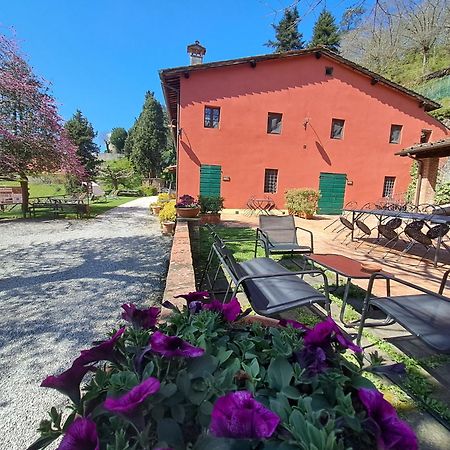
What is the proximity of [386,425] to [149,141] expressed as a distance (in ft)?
125

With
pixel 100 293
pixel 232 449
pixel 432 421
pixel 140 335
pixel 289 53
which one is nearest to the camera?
pixel 232 449

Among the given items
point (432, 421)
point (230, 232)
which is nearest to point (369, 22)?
point (432, 421)

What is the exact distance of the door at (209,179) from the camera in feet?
44.1

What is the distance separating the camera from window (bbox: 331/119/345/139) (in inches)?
573

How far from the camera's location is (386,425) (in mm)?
718

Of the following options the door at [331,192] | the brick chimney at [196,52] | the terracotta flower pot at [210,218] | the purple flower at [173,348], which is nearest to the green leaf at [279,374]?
the purple flower at [173,348]

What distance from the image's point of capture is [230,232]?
26.7 ft

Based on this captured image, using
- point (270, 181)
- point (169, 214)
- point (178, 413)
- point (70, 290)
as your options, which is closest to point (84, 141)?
point (270, 181)

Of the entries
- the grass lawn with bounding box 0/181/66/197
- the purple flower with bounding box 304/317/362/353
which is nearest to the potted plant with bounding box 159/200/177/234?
the purple flower with bounding box 304/317/362/353

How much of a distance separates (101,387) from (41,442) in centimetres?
17

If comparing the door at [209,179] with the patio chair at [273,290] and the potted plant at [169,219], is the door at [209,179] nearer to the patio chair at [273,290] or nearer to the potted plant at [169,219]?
the potted plant at [169,219]

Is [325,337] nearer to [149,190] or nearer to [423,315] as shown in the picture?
[423,315]

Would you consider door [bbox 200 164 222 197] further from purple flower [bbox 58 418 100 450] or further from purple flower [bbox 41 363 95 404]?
purple flower [bbox 58 418 100 450]

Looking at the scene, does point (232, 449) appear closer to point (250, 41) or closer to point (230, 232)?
point (250, 41)
